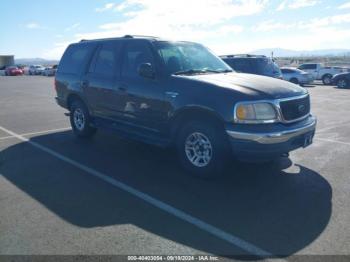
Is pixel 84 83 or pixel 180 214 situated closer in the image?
pixel 180 214

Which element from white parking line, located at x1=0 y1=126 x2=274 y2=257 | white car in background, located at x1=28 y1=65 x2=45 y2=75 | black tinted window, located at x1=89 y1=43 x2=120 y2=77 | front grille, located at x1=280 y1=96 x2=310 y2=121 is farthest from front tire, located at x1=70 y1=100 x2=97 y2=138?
white car in background, located at x1=28 y1=65 x2=45 y2=75

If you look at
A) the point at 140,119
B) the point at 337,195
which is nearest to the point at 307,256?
the point at 337,195

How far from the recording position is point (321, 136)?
8250 millimetres

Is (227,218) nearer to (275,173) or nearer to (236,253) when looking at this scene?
(236,253)

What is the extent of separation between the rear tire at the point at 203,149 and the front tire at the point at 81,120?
118 inches

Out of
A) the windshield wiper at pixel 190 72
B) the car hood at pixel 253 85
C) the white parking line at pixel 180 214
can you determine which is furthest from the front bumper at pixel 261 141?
the windshield wiper at pixel 190 72

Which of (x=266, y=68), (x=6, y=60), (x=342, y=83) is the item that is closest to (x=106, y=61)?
(x=266, y=68)

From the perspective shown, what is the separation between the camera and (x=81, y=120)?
806 centimetres

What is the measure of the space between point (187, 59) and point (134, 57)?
97cm

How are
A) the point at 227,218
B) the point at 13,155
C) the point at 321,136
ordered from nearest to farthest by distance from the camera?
1. the point at 227,218
2. the point at 13,155
3. the point at 321,136

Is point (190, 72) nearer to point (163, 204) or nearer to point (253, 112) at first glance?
point (253, 112)

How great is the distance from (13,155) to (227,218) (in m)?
4.67

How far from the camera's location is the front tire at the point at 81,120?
7.81 meters

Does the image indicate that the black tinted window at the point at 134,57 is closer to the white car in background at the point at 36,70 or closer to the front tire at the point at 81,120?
the front tire at the point at 81,120
